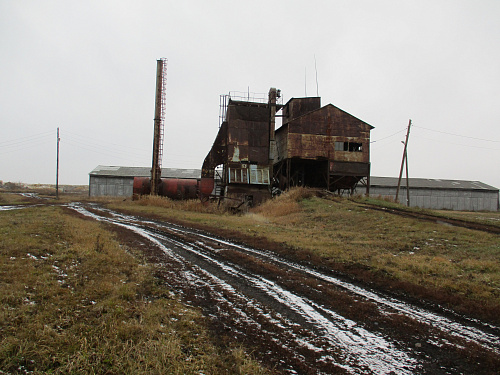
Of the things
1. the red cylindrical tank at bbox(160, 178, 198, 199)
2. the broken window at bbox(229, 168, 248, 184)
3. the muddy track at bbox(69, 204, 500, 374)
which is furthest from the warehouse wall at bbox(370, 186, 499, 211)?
the muddy track at bbox(69, 204, 500, 374)

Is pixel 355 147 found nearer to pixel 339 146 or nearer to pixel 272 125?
pixel 339 146

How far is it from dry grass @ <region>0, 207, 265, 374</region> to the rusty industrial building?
20.5m

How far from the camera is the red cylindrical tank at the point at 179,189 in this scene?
1062 inches

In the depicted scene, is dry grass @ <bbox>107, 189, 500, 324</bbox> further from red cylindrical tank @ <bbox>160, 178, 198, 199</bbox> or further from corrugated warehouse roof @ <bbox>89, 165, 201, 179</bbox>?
corrugated warehouse roof @ <bbox>89, 165, 201, 179</bbox>

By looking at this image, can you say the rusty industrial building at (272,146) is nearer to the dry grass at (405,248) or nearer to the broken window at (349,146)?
the broken window at (349,146)

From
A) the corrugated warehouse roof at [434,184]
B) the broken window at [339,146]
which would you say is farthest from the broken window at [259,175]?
the corrugated warehouse roof at [434,184]

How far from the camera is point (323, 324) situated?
13.7 feet

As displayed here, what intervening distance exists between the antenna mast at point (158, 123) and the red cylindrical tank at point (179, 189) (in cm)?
62

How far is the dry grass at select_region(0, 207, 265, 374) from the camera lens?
3.04 m

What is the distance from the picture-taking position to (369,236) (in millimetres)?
11406

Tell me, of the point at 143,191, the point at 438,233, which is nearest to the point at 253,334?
the point at 438,233

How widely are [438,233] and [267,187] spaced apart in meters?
16.6

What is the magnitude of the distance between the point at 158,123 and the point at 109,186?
22588mm

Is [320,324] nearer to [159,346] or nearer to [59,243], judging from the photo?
[159,346]
